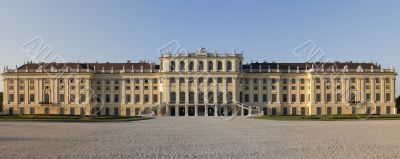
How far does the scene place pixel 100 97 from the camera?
89.1 metres

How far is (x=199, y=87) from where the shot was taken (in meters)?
87.1

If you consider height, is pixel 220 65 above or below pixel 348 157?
above

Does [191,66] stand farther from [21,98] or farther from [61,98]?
[21,98]

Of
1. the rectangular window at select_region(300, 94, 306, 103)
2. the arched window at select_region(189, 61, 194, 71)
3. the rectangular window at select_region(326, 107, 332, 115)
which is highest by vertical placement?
the arched window at select_region(189, 61, 194, 71)

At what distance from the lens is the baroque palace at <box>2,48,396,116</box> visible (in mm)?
86875

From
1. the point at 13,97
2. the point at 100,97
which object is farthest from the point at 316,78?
the point at 13,97

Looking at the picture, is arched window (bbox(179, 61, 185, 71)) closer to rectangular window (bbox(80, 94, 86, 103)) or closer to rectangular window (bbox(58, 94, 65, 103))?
rectangular window (bbox(80, 94, 86, 103))

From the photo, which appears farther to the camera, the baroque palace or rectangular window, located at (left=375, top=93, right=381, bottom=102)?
rectangular window, located at (left=375, top=93, right=381, bottom=102)

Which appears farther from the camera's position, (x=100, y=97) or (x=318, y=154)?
(x=100, y=97)

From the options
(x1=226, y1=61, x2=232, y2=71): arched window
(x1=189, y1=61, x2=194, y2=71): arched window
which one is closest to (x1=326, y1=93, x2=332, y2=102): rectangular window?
(x1=226, y1=61, x2=232, y2=71): arched window

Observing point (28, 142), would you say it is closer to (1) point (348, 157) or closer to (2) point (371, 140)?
(1) point (348, 157)

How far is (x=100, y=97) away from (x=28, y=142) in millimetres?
67672

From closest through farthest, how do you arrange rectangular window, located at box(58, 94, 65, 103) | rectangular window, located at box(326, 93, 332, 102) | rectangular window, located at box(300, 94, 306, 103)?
rectangular window, located at box(58, 94, 65, 103) → rectangular window, located at box(326, 93, 332, 102) → rectangular window, located at box(300, 94, 306, 103)

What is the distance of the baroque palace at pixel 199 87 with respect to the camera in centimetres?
8688
